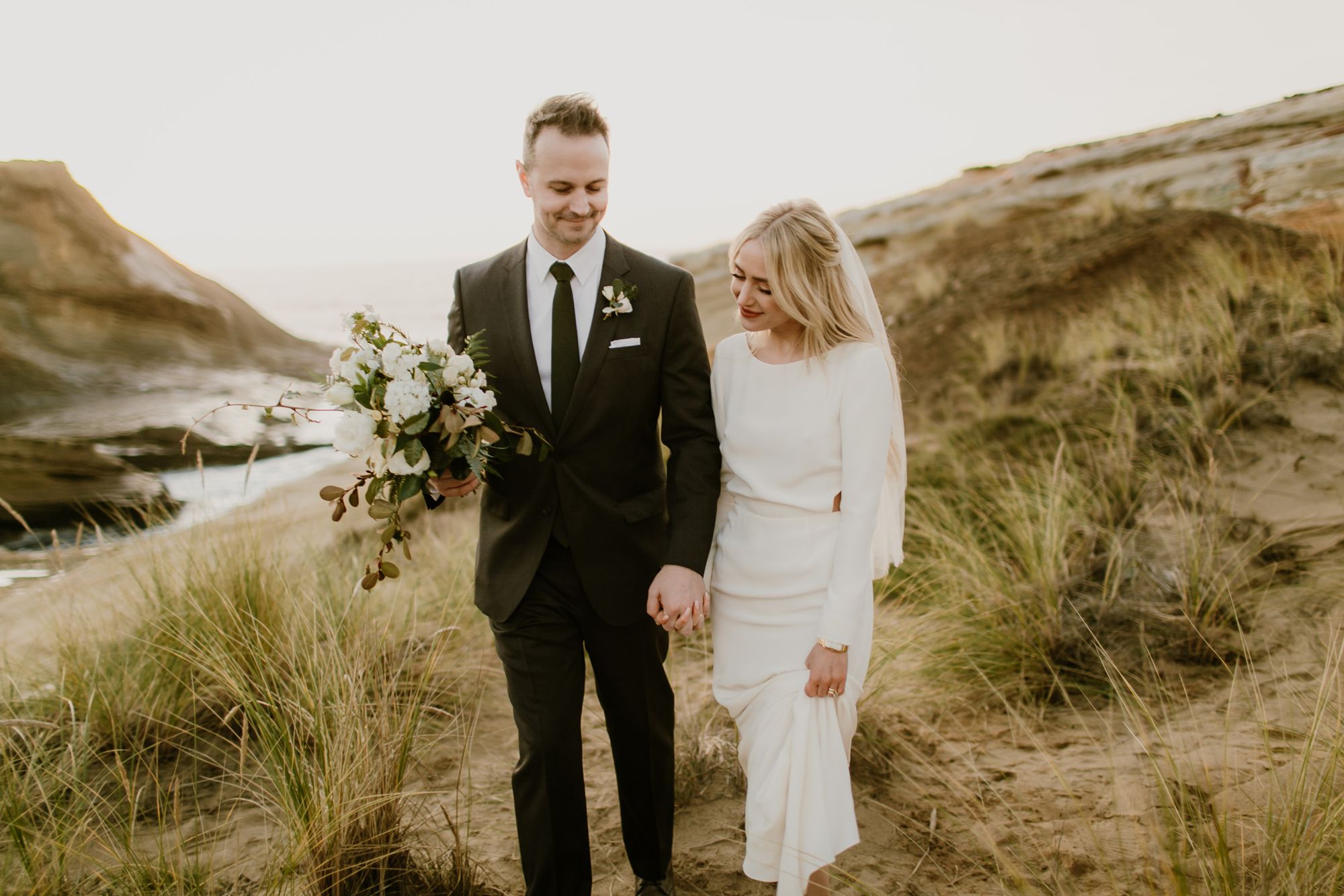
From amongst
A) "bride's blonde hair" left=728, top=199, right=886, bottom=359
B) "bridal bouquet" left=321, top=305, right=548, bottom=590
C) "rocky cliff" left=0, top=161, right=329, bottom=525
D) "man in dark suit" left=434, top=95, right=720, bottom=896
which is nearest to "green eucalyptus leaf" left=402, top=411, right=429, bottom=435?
"bridal bouquet" left=321, top=305, right=548, bottom=590

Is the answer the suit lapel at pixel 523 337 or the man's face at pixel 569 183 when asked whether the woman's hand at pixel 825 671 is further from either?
the man's face at pixel 569 183

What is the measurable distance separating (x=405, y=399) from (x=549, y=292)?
775 millimetres

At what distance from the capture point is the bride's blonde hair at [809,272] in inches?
98.3

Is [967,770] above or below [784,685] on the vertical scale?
below

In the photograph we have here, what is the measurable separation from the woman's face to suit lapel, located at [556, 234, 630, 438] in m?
0.41

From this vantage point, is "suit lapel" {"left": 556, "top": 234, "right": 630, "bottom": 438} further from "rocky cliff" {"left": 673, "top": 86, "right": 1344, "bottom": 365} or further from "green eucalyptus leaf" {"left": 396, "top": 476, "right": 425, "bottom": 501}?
"rocky cliff" {"left": 673, "top": 86, "right": 1344, "bottom": 365}

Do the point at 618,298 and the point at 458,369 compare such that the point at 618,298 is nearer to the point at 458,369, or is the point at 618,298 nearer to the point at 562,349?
the point at 562,349

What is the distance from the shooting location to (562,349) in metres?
2.70

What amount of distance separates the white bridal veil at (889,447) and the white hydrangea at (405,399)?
1288mm

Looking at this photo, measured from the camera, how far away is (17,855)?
2.68 m

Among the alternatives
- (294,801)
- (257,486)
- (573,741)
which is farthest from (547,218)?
(257,486)

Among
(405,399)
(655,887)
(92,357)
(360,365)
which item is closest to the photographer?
(405,399)

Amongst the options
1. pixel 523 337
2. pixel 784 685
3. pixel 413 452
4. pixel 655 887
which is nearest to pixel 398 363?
pixel 413 452

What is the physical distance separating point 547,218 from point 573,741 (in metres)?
1.64
